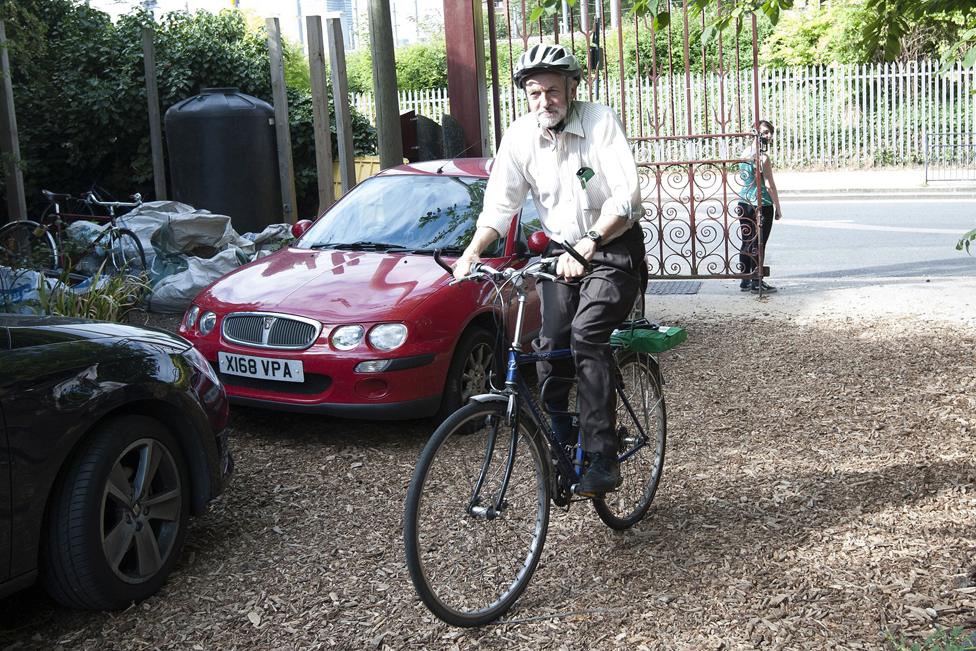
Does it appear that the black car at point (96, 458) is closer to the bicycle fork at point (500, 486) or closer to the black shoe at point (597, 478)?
the bicycle fork at point (500, 486)

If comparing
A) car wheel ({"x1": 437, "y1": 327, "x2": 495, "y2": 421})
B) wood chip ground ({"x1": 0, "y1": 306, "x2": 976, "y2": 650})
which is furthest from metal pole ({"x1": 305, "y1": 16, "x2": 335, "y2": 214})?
wood chip ground ({"x1": 0, "y1": 306, "x2": 976, "y2": 650})

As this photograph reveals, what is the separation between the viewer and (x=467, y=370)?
645cm

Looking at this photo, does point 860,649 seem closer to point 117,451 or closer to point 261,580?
point 261,580

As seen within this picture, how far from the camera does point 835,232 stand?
16.1 m

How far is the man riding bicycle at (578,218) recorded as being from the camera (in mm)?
4133

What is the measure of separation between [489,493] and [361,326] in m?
2.26

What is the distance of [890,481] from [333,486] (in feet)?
8.92

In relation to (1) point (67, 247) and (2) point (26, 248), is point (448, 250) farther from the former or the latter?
(1) point (67, 247)

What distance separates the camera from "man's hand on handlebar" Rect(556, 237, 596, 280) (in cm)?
385

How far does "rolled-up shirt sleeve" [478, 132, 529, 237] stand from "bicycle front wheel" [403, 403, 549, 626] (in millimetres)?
883

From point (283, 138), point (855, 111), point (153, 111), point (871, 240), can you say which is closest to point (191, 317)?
point (283, 138)

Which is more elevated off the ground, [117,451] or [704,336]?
[117,451]

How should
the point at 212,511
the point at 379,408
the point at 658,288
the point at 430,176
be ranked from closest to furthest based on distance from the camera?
the point at 212,511 → the point at 379,408 → the point at 430,176 → the point at 658,288

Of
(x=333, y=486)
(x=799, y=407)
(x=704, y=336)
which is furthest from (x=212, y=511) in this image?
(x=704, y=336)
